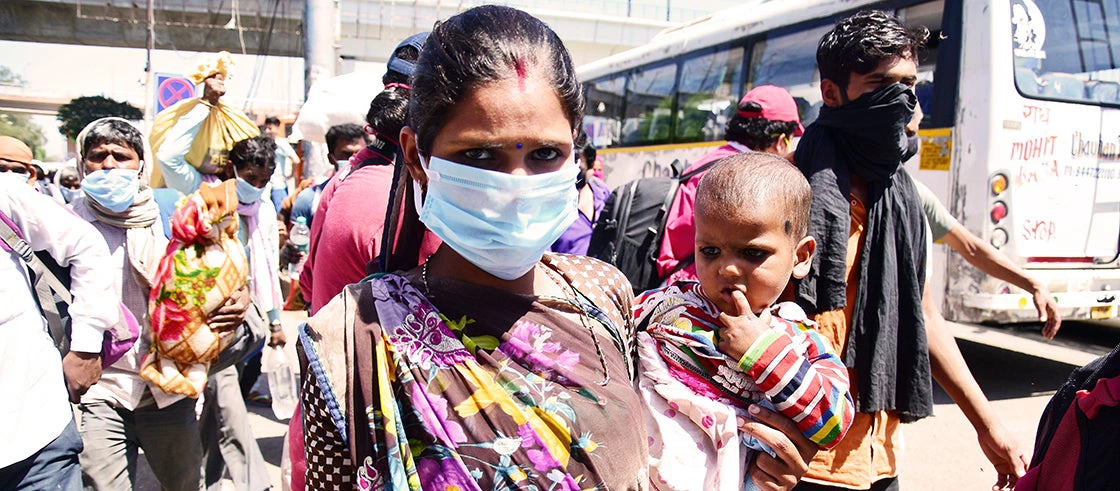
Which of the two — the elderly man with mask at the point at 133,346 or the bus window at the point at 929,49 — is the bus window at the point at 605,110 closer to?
the bus window at the point at 929,49

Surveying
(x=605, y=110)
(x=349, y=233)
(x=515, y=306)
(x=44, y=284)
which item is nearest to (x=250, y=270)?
(x=44, y=284)

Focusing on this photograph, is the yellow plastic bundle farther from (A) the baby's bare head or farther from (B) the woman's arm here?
(B) the woman's arm

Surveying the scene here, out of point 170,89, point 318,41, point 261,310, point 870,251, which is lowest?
point 261,310

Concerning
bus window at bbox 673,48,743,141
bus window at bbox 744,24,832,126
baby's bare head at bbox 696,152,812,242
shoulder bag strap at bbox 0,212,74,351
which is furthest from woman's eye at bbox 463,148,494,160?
bus window at bbox 673,48,743,141

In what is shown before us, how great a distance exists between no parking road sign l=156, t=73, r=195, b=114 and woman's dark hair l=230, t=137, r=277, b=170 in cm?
440

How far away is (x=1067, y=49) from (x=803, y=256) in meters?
5.46

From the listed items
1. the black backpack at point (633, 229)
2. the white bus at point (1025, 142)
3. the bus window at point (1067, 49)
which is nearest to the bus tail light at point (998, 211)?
the white bus at point (1025, 142)

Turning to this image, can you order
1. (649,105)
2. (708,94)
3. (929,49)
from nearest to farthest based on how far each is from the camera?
(929,49) → (708,94) → (649,105)

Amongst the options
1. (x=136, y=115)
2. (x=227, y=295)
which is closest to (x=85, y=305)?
(x=227, y=295)

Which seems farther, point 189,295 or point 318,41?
point 318,41

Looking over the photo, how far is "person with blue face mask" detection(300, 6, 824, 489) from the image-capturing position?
1.11 m

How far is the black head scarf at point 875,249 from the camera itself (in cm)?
194

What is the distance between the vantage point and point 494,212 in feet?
4.00

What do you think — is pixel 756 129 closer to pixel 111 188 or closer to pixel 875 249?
pixel 875 249
